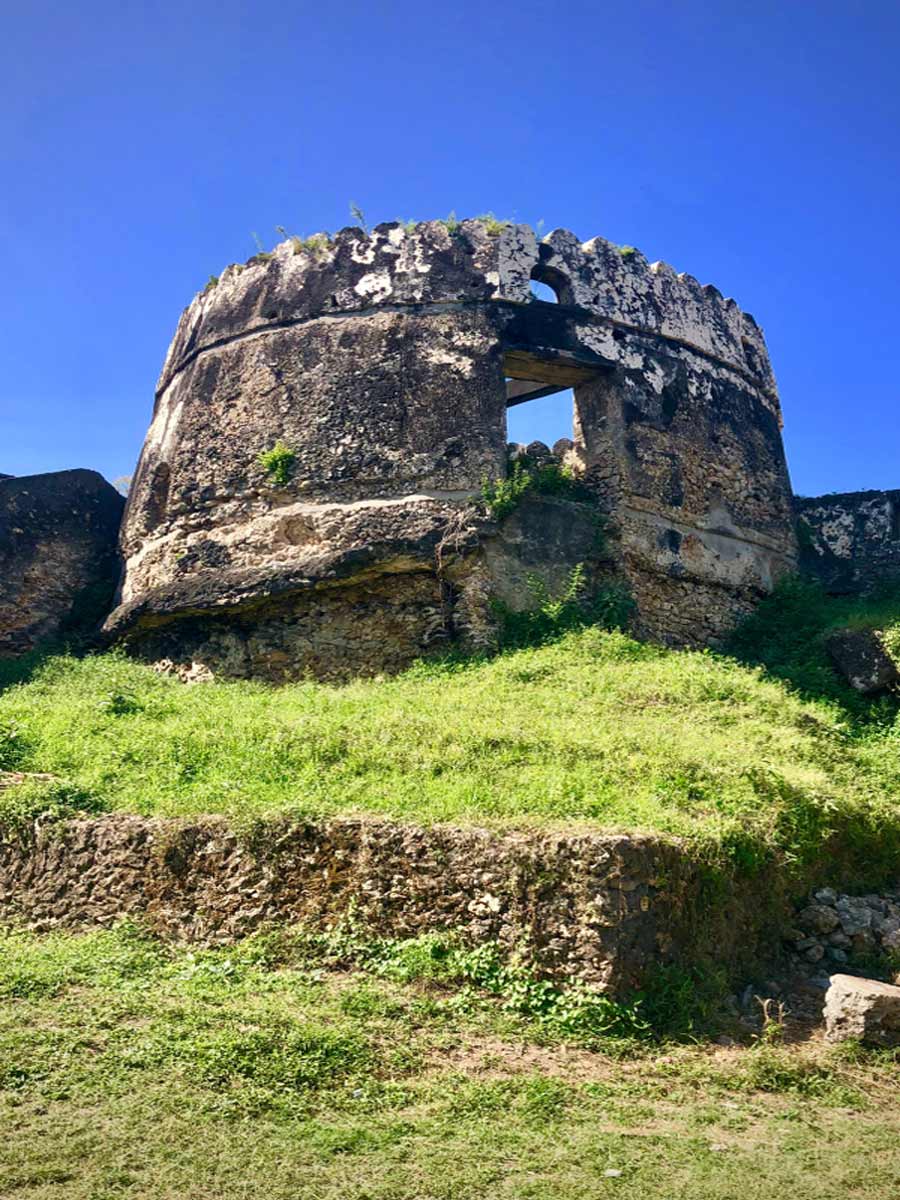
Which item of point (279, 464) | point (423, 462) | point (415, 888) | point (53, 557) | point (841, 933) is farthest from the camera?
point (53, 557)

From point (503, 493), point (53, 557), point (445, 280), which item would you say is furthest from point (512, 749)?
point (53, 557)

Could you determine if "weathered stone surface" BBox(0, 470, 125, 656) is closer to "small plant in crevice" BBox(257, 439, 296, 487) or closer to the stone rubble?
"small plant in crevice" BBox(257, 439, 296, 487)

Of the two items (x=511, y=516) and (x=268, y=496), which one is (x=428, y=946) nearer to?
(x=511, y=516)

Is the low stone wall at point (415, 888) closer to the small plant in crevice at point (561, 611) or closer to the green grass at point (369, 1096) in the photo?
the green grass at point (369, 1096)

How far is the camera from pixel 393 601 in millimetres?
11164

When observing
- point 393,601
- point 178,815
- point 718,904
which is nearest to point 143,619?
point 393,601

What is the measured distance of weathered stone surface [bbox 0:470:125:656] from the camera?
1292 centimetres

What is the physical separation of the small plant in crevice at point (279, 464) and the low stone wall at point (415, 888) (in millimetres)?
5216

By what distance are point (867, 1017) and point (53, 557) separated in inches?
416

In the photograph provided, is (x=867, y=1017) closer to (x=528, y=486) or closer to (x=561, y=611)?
(x=561, y=611)

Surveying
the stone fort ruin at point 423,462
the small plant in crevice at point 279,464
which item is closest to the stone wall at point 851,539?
the stone fort ruin at point 423,462

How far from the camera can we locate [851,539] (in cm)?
1414

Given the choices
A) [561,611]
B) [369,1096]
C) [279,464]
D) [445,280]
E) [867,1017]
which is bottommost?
[867,1017]

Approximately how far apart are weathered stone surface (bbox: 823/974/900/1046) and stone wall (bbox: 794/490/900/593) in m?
8.78
